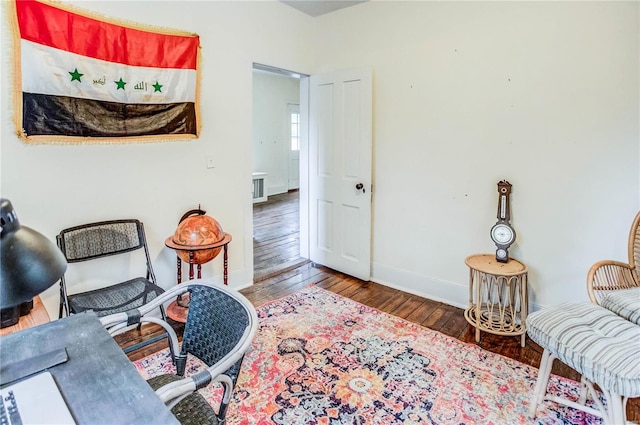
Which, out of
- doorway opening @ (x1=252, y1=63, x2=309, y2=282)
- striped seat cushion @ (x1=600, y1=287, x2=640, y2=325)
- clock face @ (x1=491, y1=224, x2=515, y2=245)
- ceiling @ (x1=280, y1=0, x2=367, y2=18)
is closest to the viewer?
striped seat cushion @ (x1=600, y1=287, x2=640, y2=325)

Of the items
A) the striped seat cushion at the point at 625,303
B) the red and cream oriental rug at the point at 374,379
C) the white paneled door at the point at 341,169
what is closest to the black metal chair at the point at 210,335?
the red and cream oriental rug at the point at 374,379

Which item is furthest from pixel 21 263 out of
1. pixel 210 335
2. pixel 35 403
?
pixel 210 335

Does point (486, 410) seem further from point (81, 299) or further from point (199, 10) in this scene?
point (199, 10)

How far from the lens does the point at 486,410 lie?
1968mm

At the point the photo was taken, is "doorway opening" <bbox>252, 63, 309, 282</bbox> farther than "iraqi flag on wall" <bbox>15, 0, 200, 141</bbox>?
Yes

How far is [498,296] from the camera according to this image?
2861 mm

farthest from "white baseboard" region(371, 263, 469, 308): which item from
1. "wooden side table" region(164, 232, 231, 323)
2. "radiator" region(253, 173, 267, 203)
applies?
"radiator" region(253, 173, 267, 203)

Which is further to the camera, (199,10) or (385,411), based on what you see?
(199,10)

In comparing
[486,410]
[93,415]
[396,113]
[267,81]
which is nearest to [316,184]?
[396,113]

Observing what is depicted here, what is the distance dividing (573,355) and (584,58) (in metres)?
1.98

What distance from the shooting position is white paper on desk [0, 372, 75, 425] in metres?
0.89

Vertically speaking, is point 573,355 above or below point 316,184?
below

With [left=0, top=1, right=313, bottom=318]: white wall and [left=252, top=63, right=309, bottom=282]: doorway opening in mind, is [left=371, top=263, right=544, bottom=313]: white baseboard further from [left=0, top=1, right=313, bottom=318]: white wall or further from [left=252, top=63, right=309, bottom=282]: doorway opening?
[left=252, top=63, right=309, bottom=282]: doorway opening

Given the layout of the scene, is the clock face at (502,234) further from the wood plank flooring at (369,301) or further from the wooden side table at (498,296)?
the wood plank flooring at (369,301)
